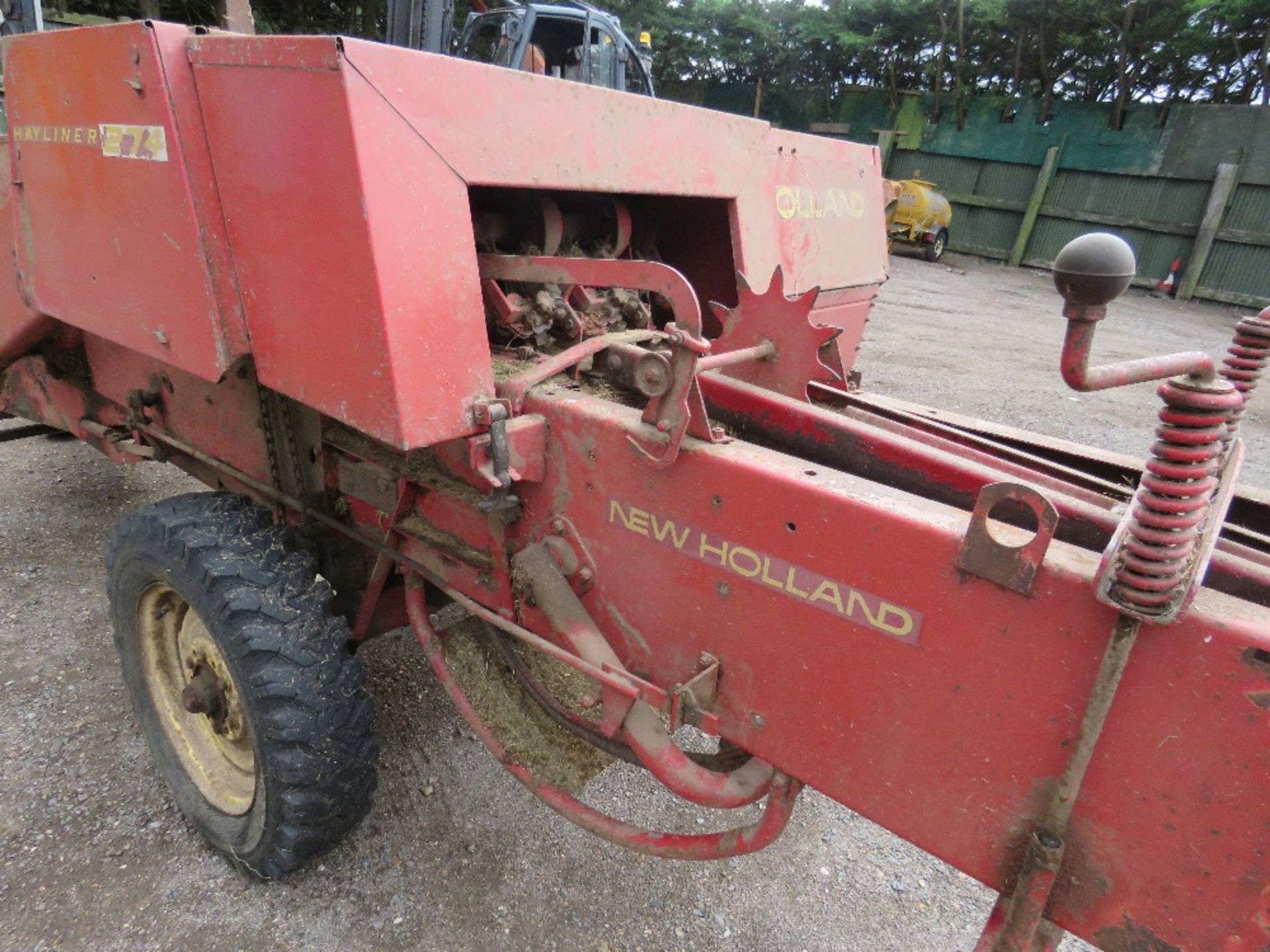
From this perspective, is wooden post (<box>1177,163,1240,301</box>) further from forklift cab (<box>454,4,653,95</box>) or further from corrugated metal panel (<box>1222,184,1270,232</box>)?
forklift cab (<box>454,4,653,95</box>)

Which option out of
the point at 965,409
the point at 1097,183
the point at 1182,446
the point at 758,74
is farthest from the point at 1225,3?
the point at 1182,446

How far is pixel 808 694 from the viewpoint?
137 cm

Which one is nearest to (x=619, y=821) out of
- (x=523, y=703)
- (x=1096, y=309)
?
(x=523, y=703)

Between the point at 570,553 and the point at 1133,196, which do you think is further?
the point at 1133,196

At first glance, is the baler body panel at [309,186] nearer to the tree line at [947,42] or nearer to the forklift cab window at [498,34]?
the forklift cab window at [498,34]

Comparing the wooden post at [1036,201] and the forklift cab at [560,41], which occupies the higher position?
the forklift cab at [560,41]

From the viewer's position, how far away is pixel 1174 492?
3.18ft

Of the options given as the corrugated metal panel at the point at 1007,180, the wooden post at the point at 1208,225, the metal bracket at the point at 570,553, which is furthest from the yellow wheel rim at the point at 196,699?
the corrugated metal panel at the point at 1007,180

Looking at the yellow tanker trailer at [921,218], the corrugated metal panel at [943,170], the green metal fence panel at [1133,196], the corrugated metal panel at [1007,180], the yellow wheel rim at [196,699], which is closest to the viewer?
the yellow wheel rim at [196,699]

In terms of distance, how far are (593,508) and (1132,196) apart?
18.1m

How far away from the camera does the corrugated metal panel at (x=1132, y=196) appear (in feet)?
49.4

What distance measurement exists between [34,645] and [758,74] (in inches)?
932

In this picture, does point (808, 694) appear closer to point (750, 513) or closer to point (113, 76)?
point (750, 513)

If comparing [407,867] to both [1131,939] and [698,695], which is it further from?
[1131,939]
